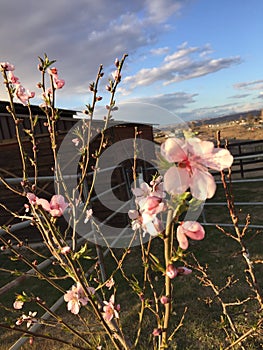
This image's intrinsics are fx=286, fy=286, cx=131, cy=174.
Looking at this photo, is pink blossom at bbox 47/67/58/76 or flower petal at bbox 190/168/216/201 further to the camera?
pink blossom at bbox 47/67/58/76

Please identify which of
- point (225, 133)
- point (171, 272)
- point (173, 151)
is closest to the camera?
point (173, 151)

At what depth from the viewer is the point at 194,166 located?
Answer: 491 millimetres

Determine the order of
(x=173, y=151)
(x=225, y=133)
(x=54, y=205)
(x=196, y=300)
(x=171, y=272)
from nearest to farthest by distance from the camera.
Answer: (x=173, y=151) < (x=171, y=272) < (x=54, y=205) < (x=196, y=300) < (x=225, y=133)

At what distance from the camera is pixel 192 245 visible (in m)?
3.95

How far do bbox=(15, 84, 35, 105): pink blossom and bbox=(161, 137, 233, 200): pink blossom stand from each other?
84cm

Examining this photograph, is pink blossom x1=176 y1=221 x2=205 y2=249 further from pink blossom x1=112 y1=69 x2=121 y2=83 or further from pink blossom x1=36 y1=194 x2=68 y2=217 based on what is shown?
pink blossom x1=112 y1=69 x2=121 y2=83

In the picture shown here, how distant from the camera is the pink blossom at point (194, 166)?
0.48 metres

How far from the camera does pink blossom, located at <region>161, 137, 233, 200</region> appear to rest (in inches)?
18.9

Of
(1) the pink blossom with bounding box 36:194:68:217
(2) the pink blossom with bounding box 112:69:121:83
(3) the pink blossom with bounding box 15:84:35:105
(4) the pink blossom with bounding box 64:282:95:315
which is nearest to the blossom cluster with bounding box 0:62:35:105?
(3) the pink blossom with bounding box 15:84:35:105

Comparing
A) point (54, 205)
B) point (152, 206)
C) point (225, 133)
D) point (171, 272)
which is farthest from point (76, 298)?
point (225, 133)

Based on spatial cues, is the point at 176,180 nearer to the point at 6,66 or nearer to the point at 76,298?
the point at 76,298

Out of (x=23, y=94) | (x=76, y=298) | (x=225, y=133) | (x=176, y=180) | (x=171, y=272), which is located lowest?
(x=225, y=133)

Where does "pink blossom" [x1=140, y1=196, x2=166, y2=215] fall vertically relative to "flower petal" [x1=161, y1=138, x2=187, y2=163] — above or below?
below

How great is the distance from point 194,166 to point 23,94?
0.89 m
